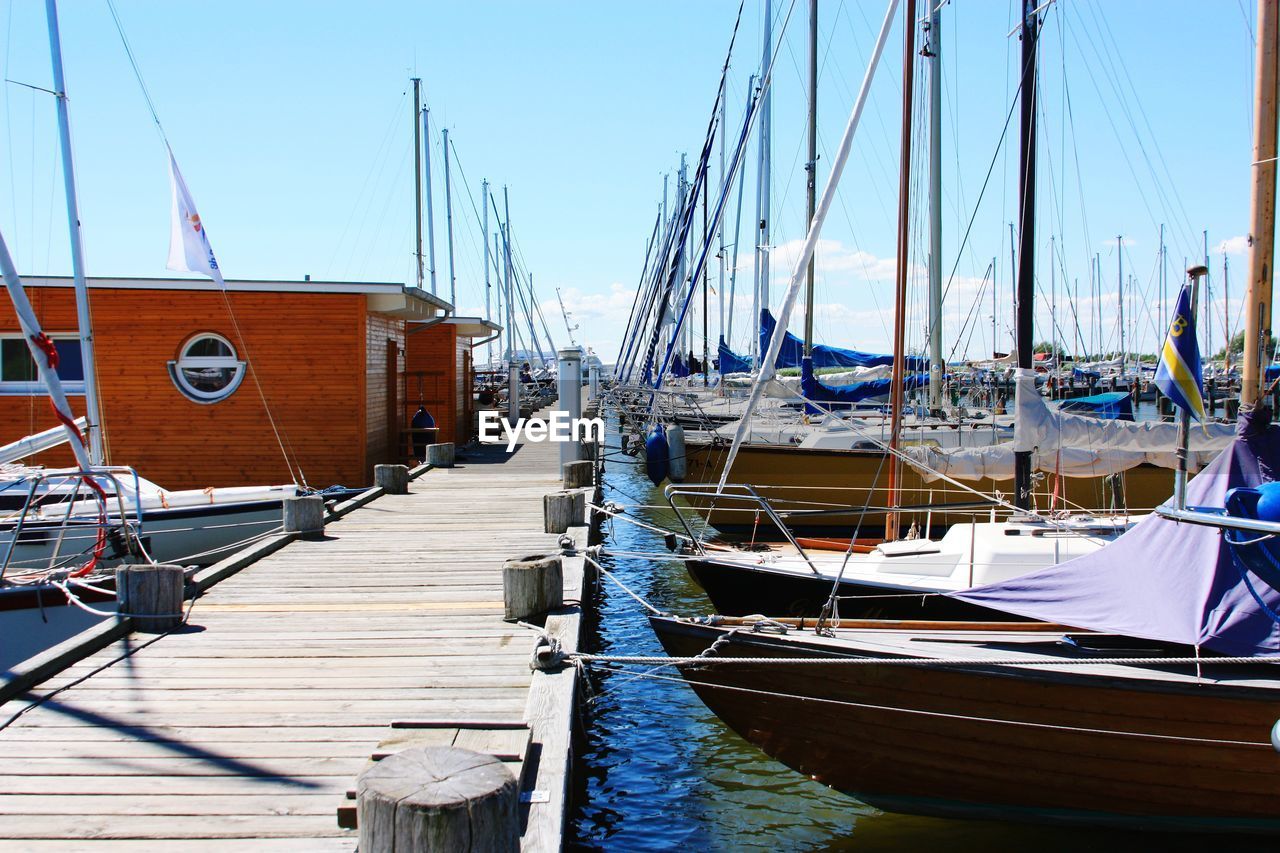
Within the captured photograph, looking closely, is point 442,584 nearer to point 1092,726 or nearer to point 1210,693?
point 1092,726

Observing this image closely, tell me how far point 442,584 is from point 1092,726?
18.7 feet

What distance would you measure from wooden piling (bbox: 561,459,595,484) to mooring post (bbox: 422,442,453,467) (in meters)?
4.71

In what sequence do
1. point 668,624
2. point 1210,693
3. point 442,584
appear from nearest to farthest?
point 1210,693
point 668,624
point 442,584

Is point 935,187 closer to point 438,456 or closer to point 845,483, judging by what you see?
point 845,483

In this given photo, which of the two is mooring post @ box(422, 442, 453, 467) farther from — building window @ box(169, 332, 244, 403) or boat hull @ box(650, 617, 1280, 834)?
boat hull @ box(650, 617, 1280, 834)

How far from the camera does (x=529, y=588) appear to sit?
8039mm

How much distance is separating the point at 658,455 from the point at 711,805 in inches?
447

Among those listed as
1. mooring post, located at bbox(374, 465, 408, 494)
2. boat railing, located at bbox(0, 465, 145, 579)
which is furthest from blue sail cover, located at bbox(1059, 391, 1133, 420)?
boat railing, located at bbox(0, 465, 145, 579)

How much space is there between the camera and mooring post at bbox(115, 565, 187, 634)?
7.73m

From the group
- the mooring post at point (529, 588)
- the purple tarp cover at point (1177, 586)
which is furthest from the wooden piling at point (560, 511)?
the purple tarp cover at point (1177, 586)

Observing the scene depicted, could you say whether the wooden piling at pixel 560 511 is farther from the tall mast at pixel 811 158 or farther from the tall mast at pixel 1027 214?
the tall mast at pixel 811 158

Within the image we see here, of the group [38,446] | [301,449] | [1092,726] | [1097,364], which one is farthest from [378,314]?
[1097,364]

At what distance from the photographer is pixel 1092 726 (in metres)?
6.63

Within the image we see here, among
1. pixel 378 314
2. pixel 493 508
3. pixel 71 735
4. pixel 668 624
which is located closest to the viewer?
pixel 71 735
